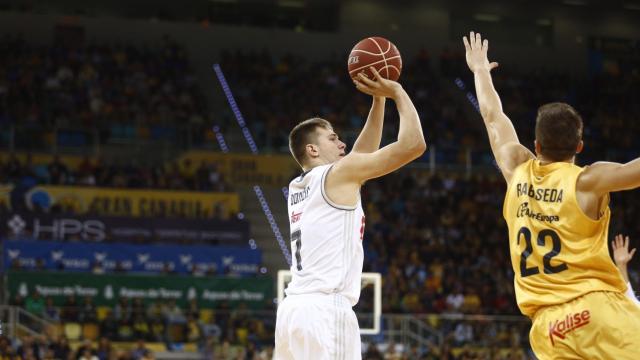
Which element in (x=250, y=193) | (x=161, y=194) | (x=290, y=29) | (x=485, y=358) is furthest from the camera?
(x=290, y=29)

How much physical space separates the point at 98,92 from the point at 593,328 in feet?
83.2

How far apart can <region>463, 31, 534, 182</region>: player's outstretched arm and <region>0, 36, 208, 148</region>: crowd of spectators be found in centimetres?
2120

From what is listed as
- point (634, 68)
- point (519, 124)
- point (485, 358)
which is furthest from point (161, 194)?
point (634, 68)

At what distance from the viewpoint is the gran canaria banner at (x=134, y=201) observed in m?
24.8

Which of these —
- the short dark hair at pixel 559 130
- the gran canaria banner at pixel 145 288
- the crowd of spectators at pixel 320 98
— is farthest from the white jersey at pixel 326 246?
the crowd of spectators at pixel 320 98

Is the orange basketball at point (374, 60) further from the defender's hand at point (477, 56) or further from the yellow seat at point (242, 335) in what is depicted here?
the yellow seat at point (242, 335)

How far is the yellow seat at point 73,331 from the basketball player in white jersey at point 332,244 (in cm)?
1360

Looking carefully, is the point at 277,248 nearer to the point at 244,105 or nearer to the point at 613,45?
the point at 244,105


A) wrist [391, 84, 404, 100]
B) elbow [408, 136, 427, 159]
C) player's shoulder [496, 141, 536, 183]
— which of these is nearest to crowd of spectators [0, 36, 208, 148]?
wrist [391, 84, 404, 100]

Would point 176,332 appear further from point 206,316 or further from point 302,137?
point 302,137

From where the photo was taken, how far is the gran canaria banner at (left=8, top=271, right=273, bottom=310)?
21.3 meters

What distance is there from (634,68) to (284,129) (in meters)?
12.9

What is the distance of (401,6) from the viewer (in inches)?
1420

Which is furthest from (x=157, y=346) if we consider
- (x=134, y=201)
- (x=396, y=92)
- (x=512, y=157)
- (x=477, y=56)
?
(x=512, y=157)
